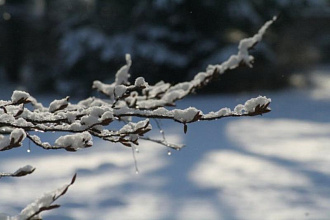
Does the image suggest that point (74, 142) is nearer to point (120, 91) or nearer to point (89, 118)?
point (89, 118)

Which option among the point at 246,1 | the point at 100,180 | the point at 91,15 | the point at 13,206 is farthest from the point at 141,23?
the point at 13,206

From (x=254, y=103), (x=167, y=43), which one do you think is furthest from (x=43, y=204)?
(x=167, y=43)

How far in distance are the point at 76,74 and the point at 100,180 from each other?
8202 mm

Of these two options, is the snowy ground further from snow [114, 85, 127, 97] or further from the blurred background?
the blurred background

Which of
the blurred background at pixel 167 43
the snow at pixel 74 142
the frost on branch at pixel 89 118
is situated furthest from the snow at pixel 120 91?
the blurred background at pixel 167 43

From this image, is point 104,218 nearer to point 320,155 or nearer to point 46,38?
point 320,155

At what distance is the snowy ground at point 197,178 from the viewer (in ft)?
15.5

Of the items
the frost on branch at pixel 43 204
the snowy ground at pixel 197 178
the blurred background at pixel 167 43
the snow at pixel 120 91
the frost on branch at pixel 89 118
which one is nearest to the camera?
the frost on branch at pixel 43 204

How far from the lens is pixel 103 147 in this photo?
7902 mm

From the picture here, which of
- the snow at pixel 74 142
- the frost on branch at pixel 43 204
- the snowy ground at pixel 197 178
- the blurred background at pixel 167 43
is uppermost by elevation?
the blurred background at pixel 167 43

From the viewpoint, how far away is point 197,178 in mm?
5941

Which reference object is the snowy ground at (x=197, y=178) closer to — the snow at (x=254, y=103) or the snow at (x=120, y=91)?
the snow at (x=120, y=91)

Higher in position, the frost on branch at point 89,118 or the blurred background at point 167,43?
the blurred background at point 167,43

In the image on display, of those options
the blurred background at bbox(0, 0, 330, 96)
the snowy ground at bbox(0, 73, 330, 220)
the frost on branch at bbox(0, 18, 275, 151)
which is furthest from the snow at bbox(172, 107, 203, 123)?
the blurred background at bbox(0, 0, 330, 96)
